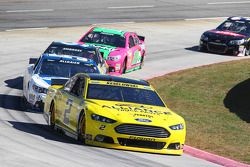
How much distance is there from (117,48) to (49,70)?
24.3 ft

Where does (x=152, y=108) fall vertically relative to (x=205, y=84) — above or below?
above

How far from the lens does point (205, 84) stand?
26688 mm

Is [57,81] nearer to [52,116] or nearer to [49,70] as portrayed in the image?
[49,70]

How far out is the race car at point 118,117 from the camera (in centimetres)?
1548

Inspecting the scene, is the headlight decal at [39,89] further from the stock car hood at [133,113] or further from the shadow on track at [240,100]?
the shadow on track at [240,100]

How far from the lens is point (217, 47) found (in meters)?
35.5

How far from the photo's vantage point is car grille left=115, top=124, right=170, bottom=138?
50.7 feet

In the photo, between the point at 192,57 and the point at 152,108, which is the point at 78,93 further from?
the point at 192,57

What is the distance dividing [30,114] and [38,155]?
20.5 ft

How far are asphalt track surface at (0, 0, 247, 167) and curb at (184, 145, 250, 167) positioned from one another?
0.74ft

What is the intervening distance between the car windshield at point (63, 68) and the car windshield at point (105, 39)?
7.19m

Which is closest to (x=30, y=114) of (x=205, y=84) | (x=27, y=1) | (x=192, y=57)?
(x=205, y=84)

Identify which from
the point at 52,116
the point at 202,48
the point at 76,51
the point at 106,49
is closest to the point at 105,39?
the point at 106,49

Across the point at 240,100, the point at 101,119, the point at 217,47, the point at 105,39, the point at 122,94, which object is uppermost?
the point at 122,94
